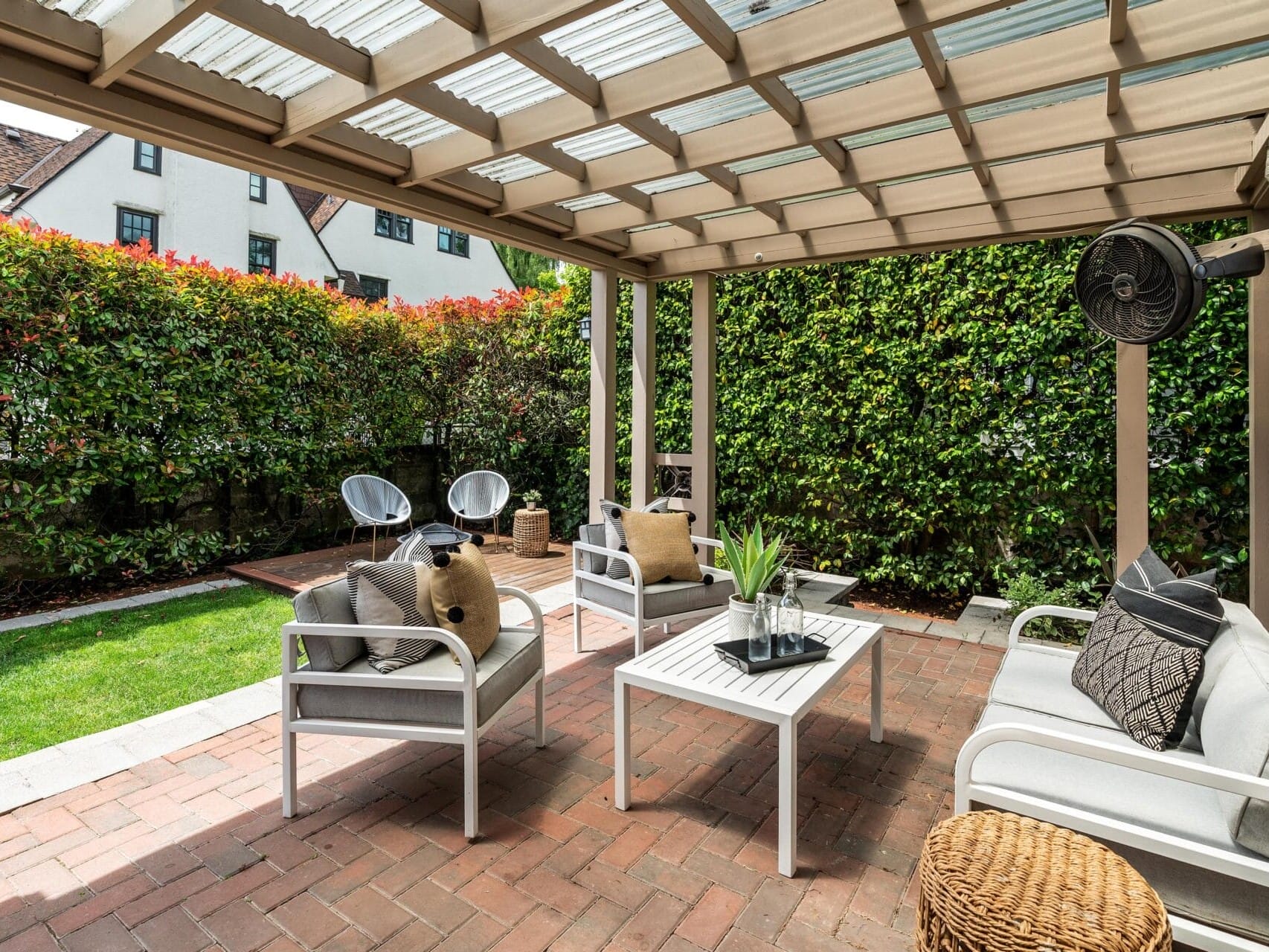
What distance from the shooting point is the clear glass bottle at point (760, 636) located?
8.73 feet

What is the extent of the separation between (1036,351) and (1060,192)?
1.21m

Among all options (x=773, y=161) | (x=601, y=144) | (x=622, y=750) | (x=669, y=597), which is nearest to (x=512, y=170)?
(x=601, y=144)

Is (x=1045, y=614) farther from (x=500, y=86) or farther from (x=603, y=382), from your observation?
(x=603, y=382)

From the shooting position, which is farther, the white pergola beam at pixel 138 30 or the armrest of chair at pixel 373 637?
the armrest of chair at pixel 373 637

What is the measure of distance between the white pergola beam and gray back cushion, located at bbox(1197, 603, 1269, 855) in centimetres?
330

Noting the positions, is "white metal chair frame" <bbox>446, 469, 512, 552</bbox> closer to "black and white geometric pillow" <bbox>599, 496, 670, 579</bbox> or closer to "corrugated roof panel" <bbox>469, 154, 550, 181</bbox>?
"black and white geometric pillow" <bbox>599, 496, 670, 579</bbox>

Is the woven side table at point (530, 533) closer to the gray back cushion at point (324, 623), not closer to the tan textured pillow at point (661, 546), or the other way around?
the tan textured pillow at point (661, 546)

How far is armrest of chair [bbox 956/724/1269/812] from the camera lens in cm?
150

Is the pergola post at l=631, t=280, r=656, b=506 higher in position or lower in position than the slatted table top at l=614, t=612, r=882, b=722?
higher

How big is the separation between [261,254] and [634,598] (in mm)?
13594

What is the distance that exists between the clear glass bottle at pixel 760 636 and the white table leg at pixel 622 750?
1.67 feet

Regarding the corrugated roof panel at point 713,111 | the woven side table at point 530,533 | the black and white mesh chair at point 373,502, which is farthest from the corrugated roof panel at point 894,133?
the black and white mesh chair at point 373,502

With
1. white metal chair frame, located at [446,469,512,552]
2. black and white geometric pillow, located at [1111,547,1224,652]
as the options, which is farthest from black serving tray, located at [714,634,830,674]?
white metal chair frame, located at [446,469,512,552]

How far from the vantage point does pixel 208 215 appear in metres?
13.1
